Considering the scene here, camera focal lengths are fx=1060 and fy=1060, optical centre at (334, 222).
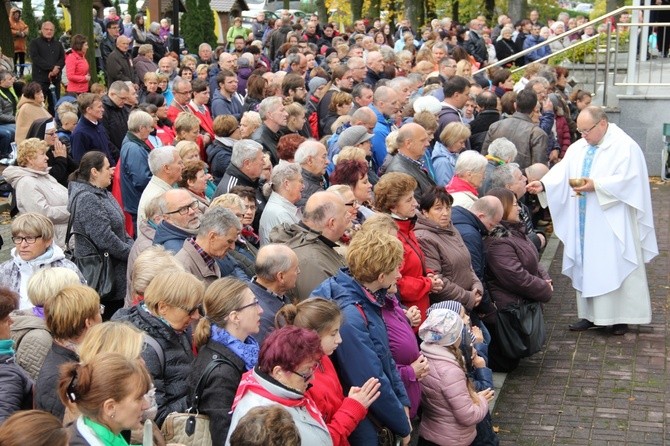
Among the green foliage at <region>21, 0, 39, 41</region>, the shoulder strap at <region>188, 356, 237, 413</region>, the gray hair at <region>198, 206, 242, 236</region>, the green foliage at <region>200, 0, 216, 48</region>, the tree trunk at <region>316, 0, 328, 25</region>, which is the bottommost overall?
the tree trunk at <region>316, 0, 328, 25</region>

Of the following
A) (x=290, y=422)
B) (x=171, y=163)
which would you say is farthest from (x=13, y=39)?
(x=290, y=422)

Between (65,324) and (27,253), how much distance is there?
1.73 meters

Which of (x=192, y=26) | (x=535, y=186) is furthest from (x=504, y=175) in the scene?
(x=192, y=26)

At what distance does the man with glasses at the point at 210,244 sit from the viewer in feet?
22.1

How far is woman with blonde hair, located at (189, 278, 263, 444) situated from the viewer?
5184 mm

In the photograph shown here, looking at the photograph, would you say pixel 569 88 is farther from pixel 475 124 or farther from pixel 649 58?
pixel 475 124

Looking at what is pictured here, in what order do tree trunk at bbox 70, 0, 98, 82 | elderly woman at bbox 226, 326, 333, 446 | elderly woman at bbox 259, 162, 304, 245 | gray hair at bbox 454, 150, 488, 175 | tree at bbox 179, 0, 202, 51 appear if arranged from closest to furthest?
elderly woman at bbox 226, 326, 333, 446 < elderly woman at bbox 259, 162, 304, 245 < gray hair at bbox 454, 150, 488, 175 < tree trunk at bbox 70, 0, 98, 82 < tree at bbox 179, 0, 202, 51

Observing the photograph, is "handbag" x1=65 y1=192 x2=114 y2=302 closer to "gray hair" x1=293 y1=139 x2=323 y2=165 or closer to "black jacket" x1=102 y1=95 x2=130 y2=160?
"gray hair" x1=293 y1=139 x2=323 y2=165

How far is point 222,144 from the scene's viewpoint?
35.4ft

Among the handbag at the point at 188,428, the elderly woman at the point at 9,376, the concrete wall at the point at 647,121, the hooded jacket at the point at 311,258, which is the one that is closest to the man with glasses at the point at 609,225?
the hooded jacket at the point at 311,258

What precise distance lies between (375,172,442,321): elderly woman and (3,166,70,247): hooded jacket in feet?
10.1

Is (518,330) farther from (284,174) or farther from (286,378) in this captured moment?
(286,378)

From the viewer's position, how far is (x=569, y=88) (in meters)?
18.5

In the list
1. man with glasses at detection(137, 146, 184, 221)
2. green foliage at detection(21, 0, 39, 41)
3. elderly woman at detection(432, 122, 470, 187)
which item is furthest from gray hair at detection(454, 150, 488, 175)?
green foliage at detection(21, 0, 39, 41)
